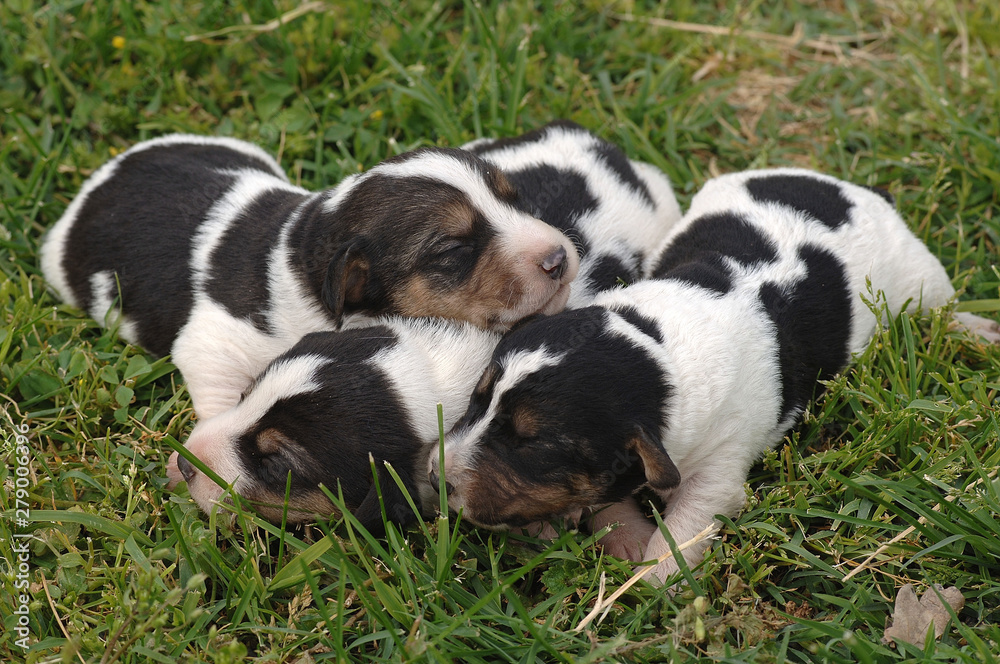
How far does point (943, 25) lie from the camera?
24.7 ft

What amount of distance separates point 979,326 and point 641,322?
247 centimetres

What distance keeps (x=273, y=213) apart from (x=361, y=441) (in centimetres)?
175

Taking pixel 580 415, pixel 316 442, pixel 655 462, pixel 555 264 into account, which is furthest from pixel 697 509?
pixel 316 442

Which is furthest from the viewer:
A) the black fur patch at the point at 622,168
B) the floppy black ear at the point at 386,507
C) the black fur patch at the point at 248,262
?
the black fur patch at the point at 622,168

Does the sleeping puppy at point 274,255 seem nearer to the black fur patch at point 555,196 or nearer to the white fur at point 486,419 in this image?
the black fur patch at point 555,196

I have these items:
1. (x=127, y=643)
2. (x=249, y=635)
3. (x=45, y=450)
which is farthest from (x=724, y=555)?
(x=45, y=450)

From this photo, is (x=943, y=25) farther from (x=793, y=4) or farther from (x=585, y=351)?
(x=585, y=351)

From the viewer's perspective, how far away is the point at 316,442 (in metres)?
4.24

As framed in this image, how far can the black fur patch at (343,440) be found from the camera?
13.9 ft

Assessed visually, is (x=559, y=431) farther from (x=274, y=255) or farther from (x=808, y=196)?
(x=808, y=196)

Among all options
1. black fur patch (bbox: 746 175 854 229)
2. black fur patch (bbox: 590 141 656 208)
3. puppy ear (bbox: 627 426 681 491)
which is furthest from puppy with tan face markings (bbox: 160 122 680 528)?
black fur patch (bbox: 746 175 854 229)

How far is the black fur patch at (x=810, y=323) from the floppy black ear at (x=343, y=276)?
6.59 feet

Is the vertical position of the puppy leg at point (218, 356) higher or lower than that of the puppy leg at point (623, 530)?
higher

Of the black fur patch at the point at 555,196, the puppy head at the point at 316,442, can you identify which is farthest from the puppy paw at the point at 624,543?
the black fur patch at the point at 555,196
